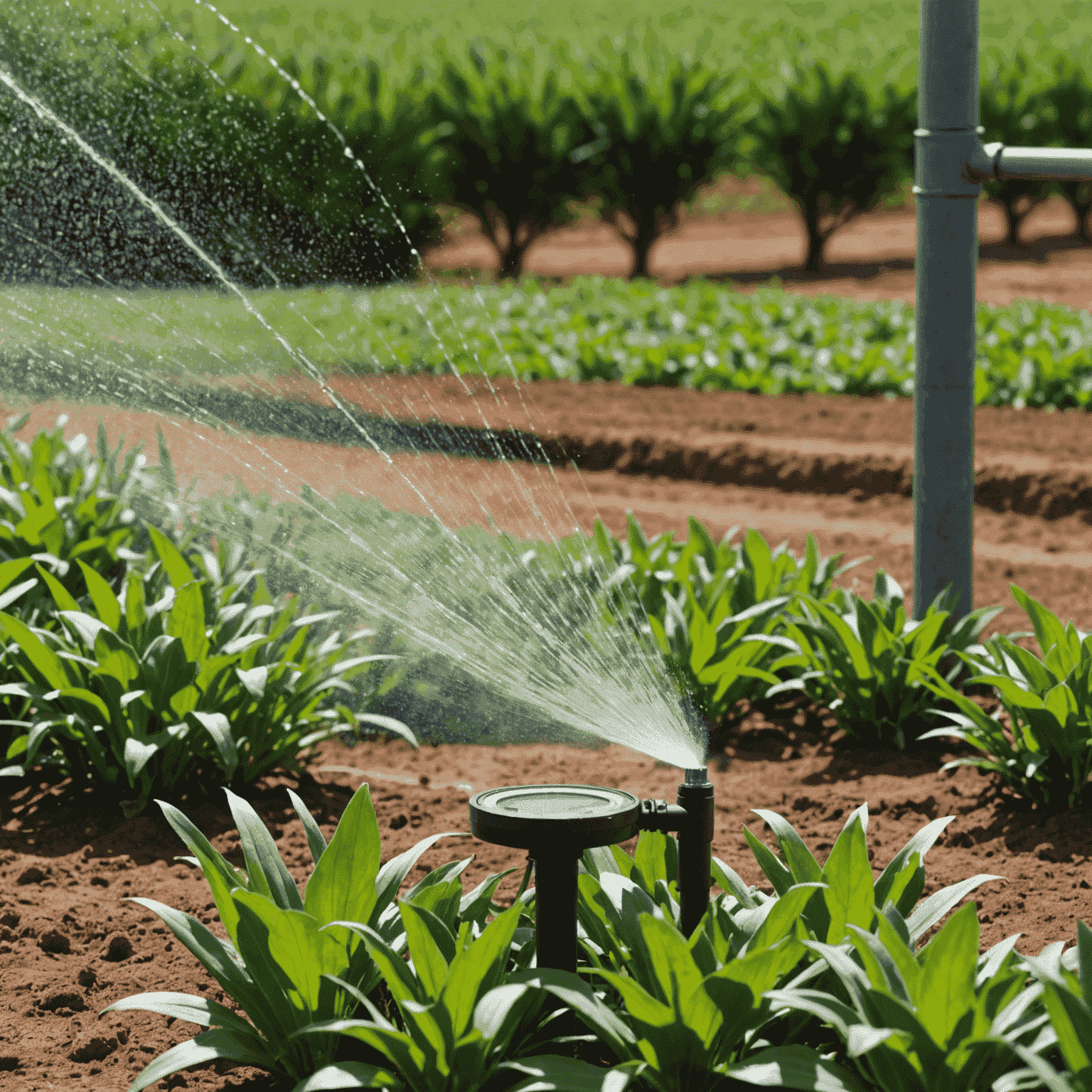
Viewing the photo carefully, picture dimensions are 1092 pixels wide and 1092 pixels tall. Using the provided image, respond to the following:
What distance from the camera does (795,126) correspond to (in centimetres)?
1495

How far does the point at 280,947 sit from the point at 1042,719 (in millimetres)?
1932

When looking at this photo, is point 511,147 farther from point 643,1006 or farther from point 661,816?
point 643,1006

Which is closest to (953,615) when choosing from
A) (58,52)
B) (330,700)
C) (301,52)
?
(330,700)

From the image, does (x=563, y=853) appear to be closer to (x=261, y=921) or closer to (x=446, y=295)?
(x=261, y=921)

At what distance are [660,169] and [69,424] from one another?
26.9 ft

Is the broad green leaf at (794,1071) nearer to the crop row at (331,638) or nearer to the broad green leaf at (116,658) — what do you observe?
the crop row at (331,638)

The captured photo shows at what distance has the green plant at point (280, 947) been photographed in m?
2.15

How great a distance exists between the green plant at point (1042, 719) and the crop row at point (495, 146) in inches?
399

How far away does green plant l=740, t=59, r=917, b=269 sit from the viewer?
48.9ft

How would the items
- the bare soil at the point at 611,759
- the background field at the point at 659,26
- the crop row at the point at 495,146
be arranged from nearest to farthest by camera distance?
the bare soil at the point at 611,759
the crop row at the point at 495,146
the background field at the point at 659,26

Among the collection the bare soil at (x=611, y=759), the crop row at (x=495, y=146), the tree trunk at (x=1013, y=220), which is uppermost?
the crop row at (x=495, y=146)

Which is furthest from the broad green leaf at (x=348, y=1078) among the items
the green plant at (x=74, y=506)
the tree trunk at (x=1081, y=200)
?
the tree trunk at (x=1081, y=200)

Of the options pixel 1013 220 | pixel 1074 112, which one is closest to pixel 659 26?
pixel 1074 112

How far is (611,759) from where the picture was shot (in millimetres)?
4043
